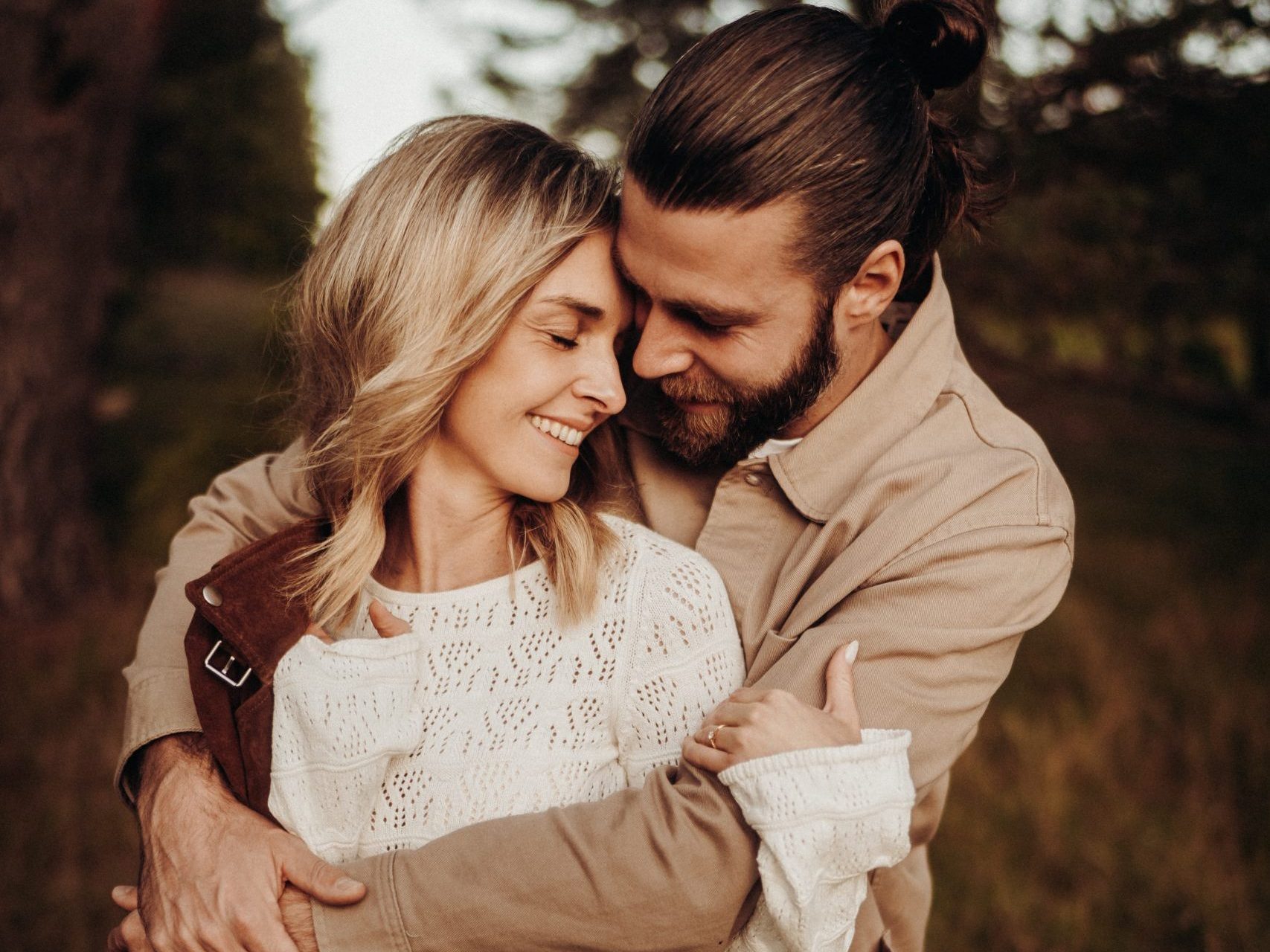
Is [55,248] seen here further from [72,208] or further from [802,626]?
[802,626]

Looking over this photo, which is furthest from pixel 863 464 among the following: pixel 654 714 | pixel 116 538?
pixel 116 538

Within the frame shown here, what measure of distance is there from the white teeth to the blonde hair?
0.14 m

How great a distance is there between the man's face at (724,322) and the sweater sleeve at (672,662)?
1.19ft

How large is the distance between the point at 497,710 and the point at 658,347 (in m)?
0.85

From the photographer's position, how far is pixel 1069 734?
4797mm

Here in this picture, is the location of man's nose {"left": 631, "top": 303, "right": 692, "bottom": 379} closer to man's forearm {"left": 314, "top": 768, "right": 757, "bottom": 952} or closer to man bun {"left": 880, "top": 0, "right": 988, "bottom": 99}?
man bun {"left": 880, "top": 0, "right": 988, "bottom": 99}

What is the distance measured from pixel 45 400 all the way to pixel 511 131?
4327 millimetres

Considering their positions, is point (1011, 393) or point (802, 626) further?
point (1011, 393)

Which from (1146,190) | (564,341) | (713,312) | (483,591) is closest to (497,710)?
(483,591)

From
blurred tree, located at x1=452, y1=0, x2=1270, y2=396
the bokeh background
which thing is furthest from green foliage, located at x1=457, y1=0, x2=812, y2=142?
blurred tree, located at x1=452, y1=0, x2=1270, y2=396

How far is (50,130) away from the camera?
5.41 metres

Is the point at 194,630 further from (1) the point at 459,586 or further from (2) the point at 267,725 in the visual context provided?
(1) the point at 459,586

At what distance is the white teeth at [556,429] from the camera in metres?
2.29

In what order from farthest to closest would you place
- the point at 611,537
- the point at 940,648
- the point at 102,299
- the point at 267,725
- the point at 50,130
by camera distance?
the point at 102,299, the point at 50,130, the point at 611,537, the point at 267,725, the point at 940,648
